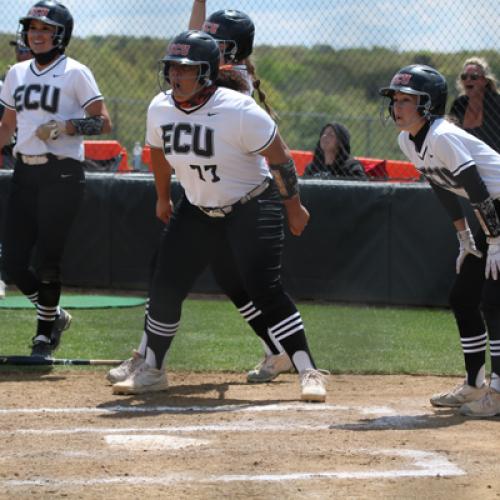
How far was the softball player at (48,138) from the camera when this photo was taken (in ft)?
23.5

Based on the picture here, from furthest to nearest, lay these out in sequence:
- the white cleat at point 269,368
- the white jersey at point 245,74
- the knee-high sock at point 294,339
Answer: the white cleat at point 269,368 → the white jersey at point 245,74 → the knee-high sock at point 294,339

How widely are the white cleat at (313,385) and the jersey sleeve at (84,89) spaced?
2160 millimetres

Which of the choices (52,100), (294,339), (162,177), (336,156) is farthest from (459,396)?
(336,156)

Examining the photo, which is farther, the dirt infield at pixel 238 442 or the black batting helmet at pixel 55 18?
the black batting helmet at pixel 55 18

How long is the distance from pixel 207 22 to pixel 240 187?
120cm

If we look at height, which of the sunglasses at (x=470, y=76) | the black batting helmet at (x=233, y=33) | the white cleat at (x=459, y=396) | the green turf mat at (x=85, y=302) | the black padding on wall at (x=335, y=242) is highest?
the black batting helmet at (x=233, y=33)

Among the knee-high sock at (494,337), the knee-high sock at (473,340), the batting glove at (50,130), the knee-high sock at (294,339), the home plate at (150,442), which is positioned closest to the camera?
the home plate at (150,442)

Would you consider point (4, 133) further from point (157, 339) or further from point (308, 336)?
point (308, 336)

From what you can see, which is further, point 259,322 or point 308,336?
point 308,336

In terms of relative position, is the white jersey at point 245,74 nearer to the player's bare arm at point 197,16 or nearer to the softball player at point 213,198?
the softball player at point 213,198

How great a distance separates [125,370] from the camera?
6.58 m

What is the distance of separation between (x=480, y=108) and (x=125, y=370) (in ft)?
13.5

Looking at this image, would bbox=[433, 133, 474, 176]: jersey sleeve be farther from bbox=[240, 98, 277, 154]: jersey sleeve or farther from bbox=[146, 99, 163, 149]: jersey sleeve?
bbox=[146, 99, 163, 149]: jersey sleeve

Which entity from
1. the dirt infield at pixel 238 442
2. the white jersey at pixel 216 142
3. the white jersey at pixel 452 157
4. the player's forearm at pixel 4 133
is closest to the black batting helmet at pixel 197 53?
the white jersey at pixel 216 142
